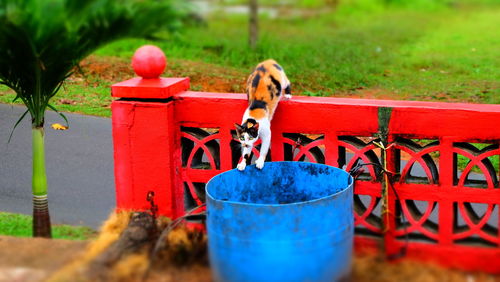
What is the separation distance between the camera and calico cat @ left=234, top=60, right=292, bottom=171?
4.76m

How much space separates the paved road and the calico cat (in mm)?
2047

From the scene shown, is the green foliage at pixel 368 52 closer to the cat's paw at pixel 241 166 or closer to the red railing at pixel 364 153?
→ the red railing at pixel 364 153

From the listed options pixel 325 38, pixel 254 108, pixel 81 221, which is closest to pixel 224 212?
pixel 254 108

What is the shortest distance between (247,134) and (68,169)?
3495mm

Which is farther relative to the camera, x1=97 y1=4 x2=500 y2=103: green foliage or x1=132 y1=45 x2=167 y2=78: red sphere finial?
x1=97 y1=4 x2=500 y2=103: green foliage

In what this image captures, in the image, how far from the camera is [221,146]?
16.8ft

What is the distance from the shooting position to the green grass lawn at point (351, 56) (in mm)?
11203

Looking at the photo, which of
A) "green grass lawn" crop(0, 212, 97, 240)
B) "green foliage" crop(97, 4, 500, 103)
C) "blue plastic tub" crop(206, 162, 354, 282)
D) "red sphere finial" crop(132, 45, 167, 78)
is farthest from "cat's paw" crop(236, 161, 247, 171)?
"green foliage" crop(97, 4, 500, 103)

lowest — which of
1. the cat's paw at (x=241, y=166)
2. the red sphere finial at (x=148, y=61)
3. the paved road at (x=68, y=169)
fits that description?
the paved road at (x=68, y=169)

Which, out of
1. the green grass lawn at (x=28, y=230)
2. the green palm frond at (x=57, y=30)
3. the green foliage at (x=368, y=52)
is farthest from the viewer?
the green foliage at (x=368, y=52)

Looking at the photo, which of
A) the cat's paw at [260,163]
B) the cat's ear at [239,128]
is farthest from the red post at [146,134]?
the cat's paw at [260,163]

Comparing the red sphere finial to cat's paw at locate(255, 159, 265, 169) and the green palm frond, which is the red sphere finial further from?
cat's paw at locate(255, 159, 265, 169)

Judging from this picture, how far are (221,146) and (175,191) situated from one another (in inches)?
18.5

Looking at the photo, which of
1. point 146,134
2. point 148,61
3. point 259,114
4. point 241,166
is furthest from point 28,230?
point 259,114
